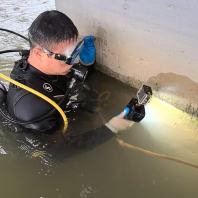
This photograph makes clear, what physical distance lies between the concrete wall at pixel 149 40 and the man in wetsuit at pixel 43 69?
0.51 meters

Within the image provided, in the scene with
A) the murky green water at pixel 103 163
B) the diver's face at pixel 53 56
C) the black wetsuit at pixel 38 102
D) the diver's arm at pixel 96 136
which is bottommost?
the murky green water at pixel 103 163

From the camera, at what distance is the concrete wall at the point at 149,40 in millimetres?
1862

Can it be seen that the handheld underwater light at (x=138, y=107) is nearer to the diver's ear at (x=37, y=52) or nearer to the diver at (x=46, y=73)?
the diver at (x=46, y=73)

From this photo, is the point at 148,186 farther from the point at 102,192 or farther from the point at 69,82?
the point at 69,82

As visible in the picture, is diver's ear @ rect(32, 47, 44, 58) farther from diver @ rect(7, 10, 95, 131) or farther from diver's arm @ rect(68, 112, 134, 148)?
diver's arm @ rect(68, 112, 134, 148)

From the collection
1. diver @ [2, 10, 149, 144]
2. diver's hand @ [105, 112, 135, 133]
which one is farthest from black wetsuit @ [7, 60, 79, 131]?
diver's hand @ [105, 112, 135, 133]

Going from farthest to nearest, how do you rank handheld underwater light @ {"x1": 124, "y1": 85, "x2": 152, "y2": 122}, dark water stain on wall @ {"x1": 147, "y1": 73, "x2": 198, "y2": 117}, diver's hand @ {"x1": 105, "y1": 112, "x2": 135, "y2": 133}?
dark water stain on wall @ {"x1": 147, "y1": 73, "x2": 198, "y2": 117}
diver's hand @ {"x1": 105, "y1": 112, "x2": 135, "y2": 133}
handheld underwater light @ {"x1": 124, "y1": 85, "x2": 152, "y2": 122}

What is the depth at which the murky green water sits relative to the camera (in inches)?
71.5

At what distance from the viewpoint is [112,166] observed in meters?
1.94

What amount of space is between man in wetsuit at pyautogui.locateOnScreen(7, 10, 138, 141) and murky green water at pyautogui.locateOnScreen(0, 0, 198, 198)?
246mm

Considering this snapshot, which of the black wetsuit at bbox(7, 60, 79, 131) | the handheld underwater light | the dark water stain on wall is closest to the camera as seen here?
the black wetsuit at bbox(7, 60, 79, 131)

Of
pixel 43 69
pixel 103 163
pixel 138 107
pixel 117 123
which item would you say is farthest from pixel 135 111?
pixel 43 69

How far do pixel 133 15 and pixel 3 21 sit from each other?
1707 millimetres

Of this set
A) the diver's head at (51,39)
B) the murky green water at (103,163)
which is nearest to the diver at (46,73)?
the diver's head at (51,39)
